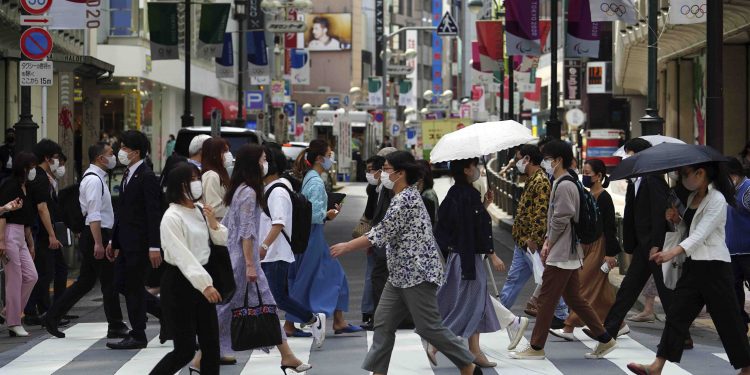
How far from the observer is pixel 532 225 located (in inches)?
480

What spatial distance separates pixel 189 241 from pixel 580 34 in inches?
705

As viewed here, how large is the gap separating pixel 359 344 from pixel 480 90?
72.4 m

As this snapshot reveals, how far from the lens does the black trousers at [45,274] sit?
13.8 metres

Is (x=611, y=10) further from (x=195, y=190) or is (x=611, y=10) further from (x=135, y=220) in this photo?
(x=195, y=190)

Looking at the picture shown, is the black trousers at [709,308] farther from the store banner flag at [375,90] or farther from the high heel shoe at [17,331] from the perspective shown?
the store banner flag at [375,90]

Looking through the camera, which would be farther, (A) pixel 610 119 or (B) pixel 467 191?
(A) pixel 610 119

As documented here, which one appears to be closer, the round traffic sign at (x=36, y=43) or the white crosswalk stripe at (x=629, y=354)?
the white crosswalk stripe at (x=629, y=354)

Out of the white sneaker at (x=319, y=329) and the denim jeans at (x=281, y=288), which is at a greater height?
the denim jeans at (x=281, y=288)

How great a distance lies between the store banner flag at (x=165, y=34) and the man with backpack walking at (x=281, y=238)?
65.6 feet

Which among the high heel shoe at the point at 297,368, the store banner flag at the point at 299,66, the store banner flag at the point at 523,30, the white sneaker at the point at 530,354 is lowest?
the white sneaker at the point at 530,354

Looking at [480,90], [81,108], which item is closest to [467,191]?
[81,108]

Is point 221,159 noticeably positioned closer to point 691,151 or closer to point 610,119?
point 691,151

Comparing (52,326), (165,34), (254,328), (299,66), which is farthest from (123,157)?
(299,66)

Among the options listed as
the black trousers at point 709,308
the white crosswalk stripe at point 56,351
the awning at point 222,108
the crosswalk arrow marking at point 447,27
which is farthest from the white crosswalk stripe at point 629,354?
the awning at point 222,108
